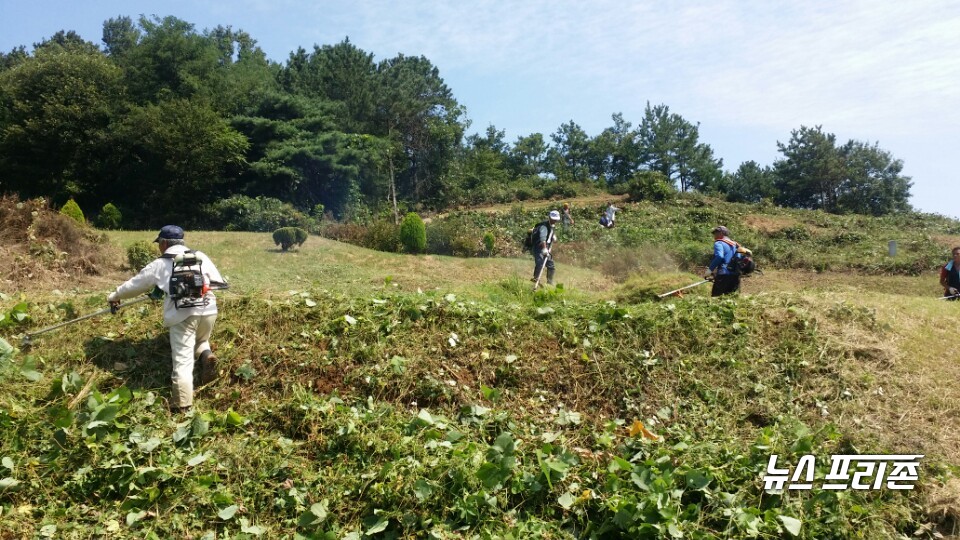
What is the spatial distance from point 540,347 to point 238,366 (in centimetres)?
258

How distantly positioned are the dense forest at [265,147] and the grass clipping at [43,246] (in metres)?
9.20

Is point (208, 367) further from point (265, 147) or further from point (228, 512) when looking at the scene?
point (265, 147)

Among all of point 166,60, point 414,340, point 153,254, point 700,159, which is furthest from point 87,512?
point 700,159

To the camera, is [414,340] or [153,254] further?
[153,254]

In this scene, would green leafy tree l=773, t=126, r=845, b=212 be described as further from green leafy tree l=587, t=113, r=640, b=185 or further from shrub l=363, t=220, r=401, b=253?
shrub l=363, t=220, r=401, b=253

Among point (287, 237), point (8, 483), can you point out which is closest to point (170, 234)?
point (8, 483)

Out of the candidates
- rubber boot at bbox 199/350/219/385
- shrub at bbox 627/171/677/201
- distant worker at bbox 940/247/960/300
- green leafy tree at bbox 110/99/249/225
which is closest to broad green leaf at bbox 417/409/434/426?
rubber boot at bbox 199/350/219/385

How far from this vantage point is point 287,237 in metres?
15.8

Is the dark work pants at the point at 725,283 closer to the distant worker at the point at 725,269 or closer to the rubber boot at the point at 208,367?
the distant worker at the point at 725,269

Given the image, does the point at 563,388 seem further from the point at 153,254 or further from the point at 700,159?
the point at 700,159

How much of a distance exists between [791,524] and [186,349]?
440cm

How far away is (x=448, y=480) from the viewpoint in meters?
4.26

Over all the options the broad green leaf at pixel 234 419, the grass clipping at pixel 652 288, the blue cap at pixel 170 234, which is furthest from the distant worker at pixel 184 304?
the grass clipping at pixel 652 288

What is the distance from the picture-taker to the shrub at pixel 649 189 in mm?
30766
